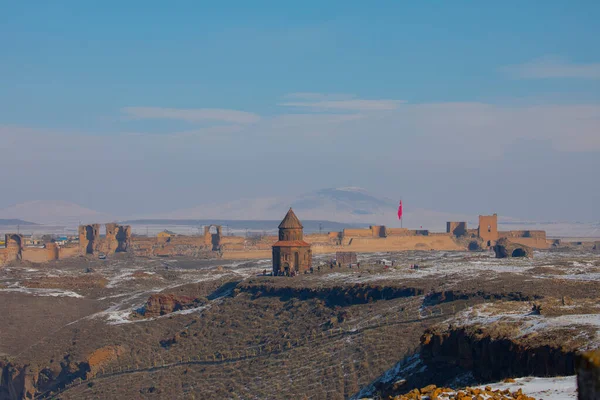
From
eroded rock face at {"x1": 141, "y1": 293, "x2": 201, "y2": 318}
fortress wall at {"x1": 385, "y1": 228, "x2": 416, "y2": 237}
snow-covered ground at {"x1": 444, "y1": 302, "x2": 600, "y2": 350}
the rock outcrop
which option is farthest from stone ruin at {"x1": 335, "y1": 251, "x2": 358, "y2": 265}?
the rock outcrop

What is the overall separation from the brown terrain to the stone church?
1832mm

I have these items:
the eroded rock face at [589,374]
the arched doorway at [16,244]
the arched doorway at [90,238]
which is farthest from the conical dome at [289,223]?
the eroded rock face at [589,374]

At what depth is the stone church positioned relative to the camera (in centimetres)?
4788

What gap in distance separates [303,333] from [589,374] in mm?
25899

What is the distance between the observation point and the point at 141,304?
144 ft

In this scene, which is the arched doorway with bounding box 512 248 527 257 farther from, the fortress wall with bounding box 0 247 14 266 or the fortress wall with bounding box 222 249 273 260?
the fortress wall with bounding box 0 247 14 266

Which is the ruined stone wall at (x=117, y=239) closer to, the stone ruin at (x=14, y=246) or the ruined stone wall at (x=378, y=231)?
the stone ruin at (x=14, y=246)

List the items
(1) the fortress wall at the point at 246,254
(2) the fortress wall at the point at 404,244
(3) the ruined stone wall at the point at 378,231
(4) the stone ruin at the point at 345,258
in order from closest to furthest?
1. (4) the stone ruin at the point at 345,258
2. (1) the fortress wall at the point at 246,254
3. (2) the fortress wall at the point at 404,244
4. (3) the ruined stone wall at the point at 378,231

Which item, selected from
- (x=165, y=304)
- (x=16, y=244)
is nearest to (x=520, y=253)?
(x=165, y=304)

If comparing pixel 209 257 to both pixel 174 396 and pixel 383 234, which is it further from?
pixel 174 396

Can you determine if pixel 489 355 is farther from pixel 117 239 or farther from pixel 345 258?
pixel 117 239

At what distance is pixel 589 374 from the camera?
5.95m

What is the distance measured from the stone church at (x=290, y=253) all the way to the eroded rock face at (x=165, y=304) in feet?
20.3

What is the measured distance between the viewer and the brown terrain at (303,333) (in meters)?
18.9
